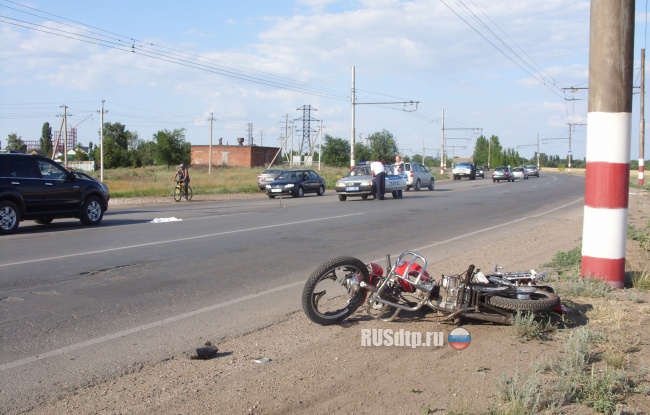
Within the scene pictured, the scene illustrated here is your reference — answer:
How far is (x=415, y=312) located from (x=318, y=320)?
1.07 metres

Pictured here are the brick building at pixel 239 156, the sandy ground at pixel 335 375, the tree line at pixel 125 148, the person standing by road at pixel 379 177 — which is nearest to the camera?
the sandy ground at pixel 335 375

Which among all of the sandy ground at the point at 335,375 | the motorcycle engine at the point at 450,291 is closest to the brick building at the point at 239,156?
the motorcycle engine at the point at 450,291

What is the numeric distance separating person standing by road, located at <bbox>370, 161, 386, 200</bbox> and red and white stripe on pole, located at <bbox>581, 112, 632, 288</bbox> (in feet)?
62.5

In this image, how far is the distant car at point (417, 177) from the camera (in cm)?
3847

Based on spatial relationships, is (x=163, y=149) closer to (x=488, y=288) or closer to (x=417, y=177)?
(x=417, y=177)

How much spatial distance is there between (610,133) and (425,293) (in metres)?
2.98

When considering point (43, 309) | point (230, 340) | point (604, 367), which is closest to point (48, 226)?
point (43, 309)

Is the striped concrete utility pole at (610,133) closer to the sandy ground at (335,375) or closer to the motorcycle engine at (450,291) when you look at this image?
the sandy ground at (335,375)

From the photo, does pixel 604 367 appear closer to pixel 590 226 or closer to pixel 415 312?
pixel 415 312

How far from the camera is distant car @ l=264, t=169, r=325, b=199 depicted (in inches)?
1307

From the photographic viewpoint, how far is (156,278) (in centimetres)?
887

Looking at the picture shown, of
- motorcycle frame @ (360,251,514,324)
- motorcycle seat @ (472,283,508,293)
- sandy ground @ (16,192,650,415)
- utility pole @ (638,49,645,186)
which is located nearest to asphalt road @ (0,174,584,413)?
sandy ground @ (16,192,650,415)

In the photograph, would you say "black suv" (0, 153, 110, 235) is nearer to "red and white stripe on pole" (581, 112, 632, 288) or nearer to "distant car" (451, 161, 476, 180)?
"red and white stripe on pole" (581, 112, 632, 288)

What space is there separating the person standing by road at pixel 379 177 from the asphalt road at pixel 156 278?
8.14 meters
